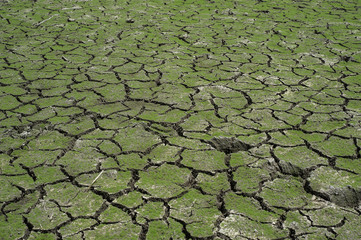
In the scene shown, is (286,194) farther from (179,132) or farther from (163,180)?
(179,132)

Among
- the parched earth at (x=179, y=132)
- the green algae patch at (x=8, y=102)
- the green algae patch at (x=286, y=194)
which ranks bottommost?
the green algae patch at (x=8, y=102)

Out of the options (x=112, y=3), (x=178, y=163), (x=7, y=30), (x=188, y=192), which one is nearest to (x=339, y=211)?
(x=188, y=192)

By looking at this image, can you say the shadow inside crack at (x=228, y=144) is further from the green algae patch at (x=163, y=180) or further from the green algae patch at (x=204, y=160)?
the green algae patch at (x=163, y=180)

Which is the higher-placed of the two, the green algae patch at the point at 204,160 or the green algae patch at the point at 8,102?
the green algae patch at the point at 204,160

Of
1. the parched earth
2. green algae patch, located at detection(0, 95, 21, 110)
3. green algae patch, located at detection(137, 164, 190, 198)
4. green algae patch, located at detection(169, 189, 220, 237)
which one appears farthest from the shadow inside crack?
green algae patch, located at detection(0, 95, 21, 110)

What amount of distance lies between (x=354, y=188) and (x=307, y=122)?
0.88 meters

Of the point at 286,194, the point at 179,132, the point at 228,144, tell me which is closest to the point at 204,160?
the point at 228,144

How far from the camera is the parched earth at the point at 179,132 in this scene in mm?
2105

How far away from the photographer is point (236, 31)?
17.9 feet

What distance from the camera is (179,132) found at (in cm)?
296

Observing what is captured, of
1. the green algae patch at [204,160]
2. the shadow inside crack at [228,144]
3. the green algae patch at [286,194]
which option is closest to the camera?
the green algae patch at [286,194]

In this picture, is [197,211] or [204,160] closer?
[197,211]

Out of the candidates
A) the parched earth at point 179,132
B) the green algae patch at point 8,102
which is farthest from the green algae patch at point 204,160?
the green algae patch at point 8,102

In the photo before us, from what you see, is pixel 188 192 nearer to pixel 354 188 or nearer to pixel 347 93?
pixel 354 188
